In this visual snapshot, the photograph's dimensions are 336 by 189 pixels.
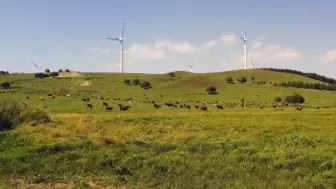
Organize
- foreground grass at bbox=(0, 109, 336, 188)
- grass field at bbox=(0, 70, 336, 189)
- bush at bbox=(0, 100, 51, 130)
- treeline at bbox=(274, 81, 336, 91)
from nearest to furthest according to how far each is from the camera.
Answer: grass field at bbox=(0, 70, 336, 189), foreground grass at bbox=(0, 109, 336, 188), bush at bbox=(0, 100, 51, 130), treeline at bbox=(274, 81, 336, 91)

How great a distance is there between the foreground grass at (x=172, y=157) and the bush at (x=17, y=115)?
2347 mm

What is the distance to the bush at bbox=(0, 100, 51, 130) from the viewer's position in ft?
99.8

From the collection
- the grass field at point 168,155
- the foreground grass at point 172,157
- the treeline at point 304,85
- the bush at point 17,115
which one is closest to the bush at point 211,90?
the treeline at point 304,85

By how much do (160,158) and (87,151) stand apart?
166 inches

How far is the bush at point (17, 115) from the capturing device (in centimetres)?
3042

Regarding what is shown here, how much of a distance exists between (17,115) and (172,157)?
15929 millimetres

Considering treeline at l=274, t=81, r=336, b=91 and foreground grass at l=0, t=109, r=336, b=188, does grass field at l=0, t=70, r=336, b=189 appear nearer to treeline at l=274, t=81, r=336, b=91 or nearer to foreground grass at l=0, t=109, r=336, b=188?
foreground grass at l=0, t=109, r=336, b=188

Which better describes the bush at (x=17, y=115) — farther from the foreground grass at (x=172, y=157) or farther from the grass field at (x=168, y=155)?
the foreground grass at (x=172, y=157)

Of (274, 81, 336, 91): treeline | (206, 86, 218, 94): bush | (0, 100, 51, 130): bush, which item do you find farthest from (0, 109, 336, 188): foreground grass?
(274, 81, 336, 91): treeline

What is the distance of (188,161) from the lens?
20.5 m

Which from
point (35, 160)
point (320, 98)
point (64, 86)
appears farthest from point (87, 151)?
point (64, 86)

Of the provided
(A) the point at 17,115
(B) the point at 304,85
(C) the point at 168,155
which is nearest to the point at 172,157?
(C) the point at 168,155

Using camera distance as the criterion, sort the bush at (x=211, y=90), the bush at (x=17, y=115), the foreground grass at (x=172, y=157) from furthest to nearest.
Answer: the bush at (x=211, y=90)
the bush at (x=17, y=115)
the foreground grass at (x=172, y=157)

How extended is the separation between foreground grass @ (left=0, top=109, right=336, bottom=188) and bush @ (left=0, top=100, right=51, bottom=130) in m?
2.35
